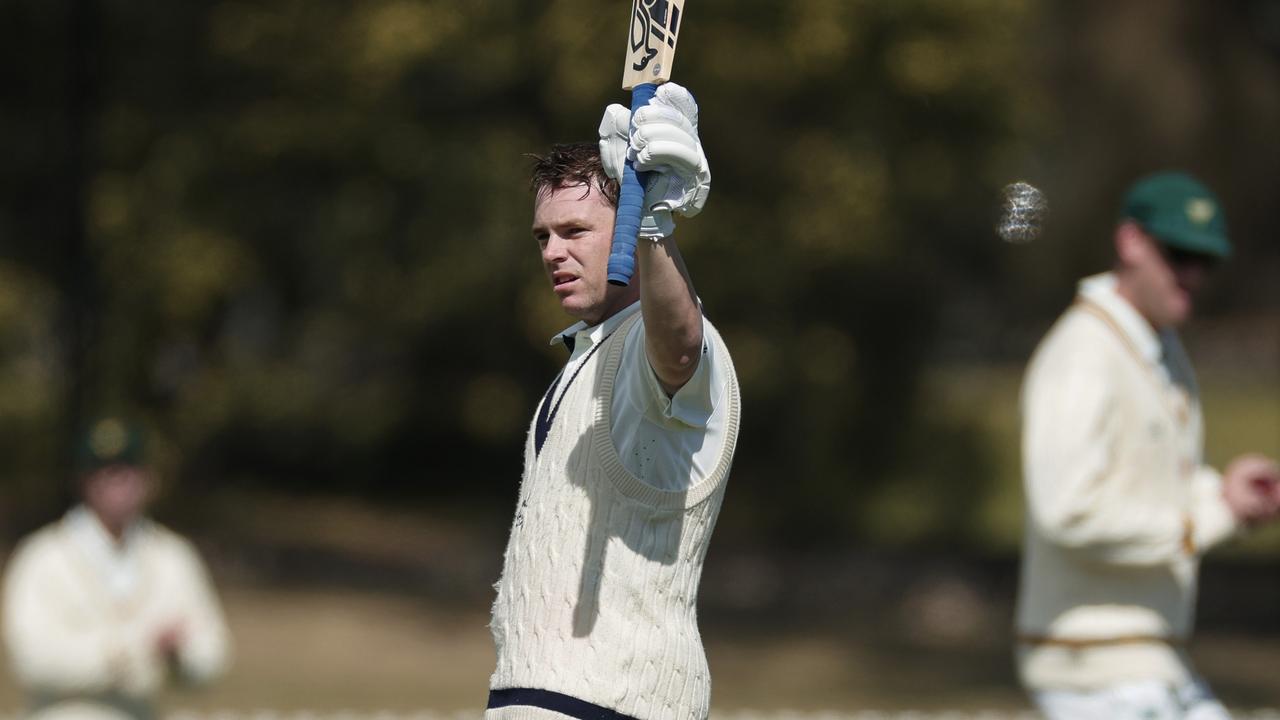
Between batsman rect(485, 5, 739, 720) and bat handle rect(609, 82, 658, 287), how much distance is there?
0.51 ft

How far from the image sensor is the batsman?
312 cm

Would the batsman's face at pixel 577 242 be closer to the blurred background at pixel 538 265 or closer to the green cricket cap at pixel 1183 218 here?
the green cricket cap at pixel 1183 218

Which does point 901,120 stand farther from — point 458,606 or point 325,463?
point 325,463

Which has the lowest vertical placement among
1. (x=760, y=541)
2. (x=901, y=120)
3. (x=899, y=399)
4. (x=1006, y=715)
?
(x=1006, y=715)

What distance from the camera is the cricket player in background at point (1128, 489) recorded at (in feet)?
16.4

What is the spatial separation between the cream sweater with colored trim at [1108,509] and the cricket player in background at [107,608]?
A: 2.96m

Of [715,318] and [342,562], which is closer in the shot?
[715,318]

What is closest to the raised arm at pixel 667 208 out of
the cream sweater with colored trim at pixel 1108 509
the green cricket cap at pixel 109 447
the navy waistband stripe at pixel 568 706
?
the navy waistband stripe at pixel 568 706

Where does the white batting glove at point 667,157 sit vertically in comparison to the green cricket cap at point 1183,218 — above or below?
below

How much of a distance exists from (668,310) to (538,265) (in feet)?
41.3

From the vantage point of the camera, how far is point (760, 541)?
18.6m

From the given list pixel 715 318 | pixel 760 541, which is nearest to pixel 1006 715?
pixel 715 318

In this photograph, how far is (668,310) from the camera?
2.86 metres

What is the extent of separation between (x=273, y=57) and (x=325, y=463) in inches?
294
